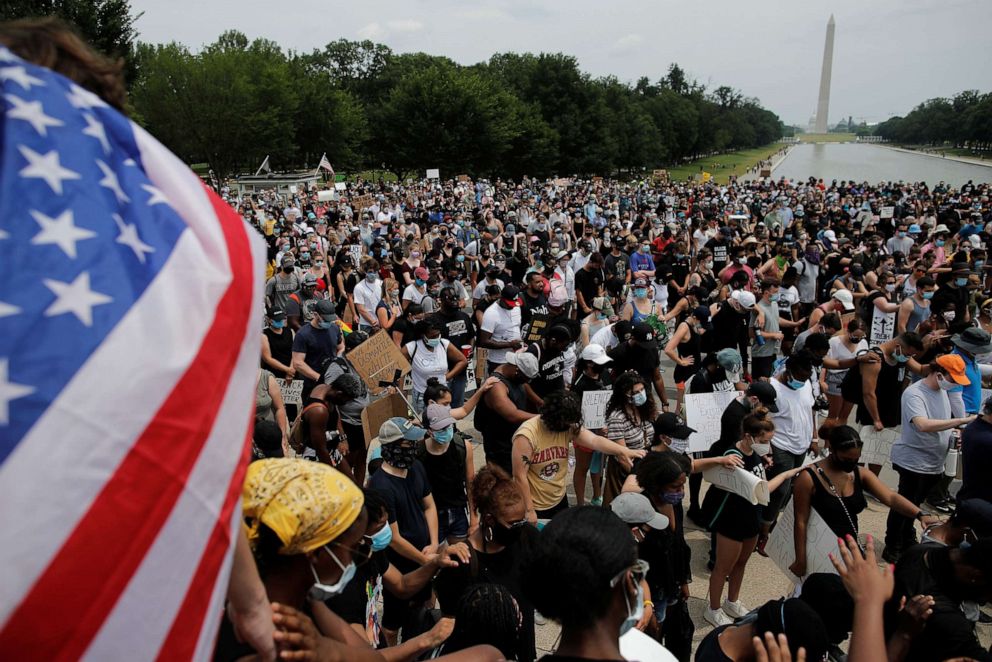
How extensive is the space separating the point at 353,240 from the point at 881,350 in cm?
→ 1273

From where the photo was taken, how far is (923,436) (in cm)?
553

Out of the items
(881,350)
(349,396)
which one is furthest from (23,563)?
(881,350)

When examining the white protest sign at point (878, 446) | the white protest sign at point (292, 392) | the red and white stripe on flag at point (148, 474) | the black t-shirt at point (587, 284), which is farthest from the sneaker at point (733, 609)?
the black t-shirt at point (587, 284)

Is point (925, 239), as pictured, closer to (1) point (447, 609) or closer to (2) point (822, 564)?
(2) point (822, 564)

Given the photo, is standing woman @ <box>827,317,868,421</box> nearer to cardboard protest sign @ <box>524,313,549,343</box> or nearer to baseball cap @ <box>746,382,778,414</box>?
baseball cap @ <box>746,382,778,414</box>

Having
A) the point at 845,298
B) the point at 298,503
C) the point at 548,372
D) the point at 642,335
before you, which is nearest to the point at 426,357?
the point at 548,372

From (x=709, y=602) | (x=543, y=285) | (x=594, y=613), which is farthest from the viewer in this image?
(x=543, y=285)

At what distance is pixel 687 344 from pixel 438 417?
4141 mm

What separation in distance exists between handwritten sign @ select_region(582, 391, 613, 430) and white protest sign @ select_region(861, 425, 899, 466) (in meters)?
2.55

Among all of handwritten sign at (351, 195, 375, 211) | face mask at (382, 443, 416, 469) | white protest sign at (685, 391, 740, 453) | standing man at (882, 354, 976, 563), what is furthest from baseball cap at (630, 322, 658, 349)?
handwritten sign at (351, 195, 375, 211)

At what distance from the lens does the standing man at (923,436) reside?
214 inches

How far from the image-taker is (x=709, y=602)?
505 centimetres

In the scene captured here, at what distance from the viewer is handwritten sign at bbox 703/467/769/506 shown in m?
4.43

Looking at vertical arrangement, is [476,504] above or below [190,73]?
below
